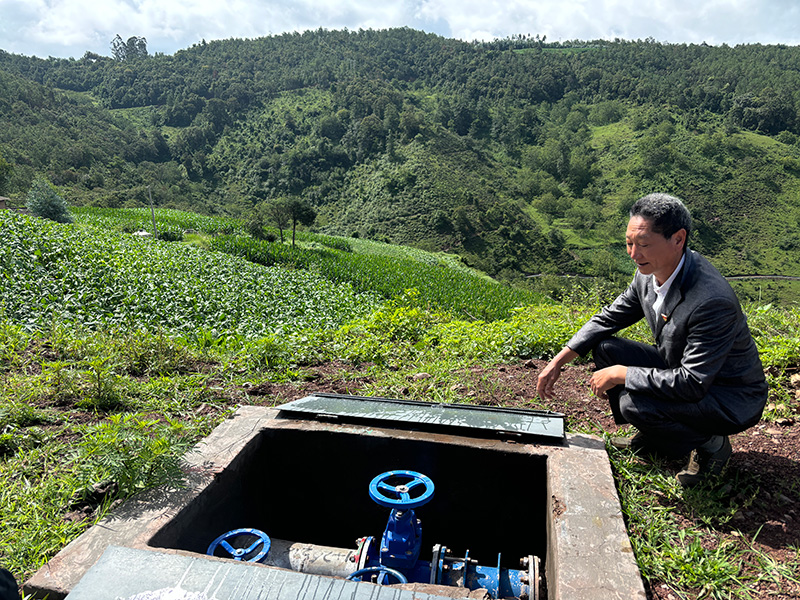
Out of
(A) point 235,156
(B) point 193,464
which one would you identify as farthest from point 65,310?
(A) point 235,156

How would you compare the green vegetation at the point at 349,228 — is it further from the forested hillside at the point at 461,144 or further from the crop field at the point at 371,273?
the forested hillside at the point at 461,144

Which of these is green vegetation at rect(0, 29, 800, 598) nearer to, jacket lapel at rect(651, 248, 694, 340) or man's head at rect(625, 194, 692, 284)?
jacket lapel at rect(651, 248, 694, 340)

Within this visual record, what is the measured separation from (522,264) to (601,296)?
44.0 meters

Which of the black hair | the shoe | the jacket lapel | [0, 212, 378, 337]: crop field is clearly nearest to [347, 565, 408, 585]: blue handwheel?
the shoe

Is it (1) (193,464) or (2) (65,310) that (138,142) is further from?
(1) (193,464)

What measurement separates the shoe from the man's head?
2.72 ft

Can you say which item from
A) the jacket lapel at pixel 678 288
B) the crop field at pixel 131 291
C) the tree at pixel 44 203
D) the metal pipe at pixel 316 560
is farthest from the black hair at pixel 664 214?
the tree at pixel 44 203

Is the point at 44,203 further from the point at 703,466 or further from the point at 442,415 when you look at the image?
the point at 703,466

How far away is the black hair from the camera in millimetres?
2016

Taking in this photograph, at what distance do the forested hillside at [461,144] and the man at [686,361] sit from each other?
4281 cm

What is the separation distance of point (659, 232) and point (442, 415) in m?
1.33

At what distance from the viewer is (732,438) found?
9.00 ft

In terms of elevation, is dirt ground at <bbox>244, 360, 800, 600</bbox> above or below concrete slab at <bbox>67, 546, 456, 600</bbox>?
below

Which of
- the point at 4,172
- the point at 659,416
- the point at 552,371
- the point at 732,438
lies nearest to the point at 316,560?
the point at 552,371
